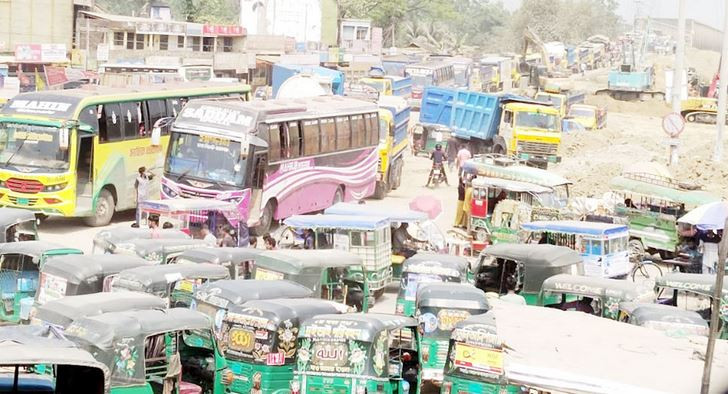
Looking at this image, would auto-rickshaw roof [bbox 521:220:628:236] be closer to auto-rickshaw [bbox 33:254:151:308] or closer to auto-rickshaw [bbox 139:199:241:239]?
auto-rickshaw [bbox 139:199:241:239]

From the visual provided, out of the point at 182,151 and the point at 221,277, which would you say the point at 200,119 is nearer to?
the point at 182,151

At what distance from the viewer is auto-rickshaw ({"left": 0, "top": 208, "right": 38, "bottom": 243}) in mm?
20781

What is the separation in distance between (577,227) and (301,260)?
7.10 metres

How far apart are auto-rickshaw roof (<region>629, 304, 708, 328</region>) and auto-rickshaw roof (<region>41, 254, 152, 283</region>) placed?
6.80 metres

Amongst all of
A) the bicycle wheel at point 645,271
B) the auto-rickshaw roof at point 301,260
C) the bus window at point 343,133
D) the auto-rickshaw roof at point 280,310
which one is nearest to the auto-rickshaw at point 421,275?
the auto-rickshaw roof at point 301,260

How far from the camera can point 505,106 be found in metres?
42.5

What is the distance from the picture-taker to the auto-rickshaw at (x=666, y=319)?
16391 mm

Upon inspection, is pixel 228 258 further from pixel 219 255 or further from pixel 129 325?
pixel 129 325

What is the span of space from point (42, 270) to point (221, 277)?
2436 mm

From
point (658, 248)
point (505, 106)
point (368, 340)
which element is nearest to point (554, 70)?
point (505, 106)

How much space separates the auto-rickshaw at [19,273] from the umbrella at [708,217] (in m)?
12.4

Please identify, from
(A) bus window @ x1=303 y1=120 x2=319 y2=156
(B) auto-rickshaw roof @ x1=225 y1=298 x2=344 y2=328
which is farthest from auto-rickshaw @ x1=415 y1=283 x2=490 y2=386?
(A) bus window @ x1=303 y1=120 x2=319 y2=156

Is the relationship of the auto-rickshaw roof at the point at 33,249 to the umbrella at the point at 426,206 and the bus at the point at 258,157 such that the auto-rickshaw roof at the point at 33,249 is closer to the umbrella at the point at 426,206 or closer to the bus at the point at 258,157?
the bus at the point at 258,157

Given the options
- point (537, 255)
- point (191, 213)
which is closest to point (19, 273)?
point (191, 213)
